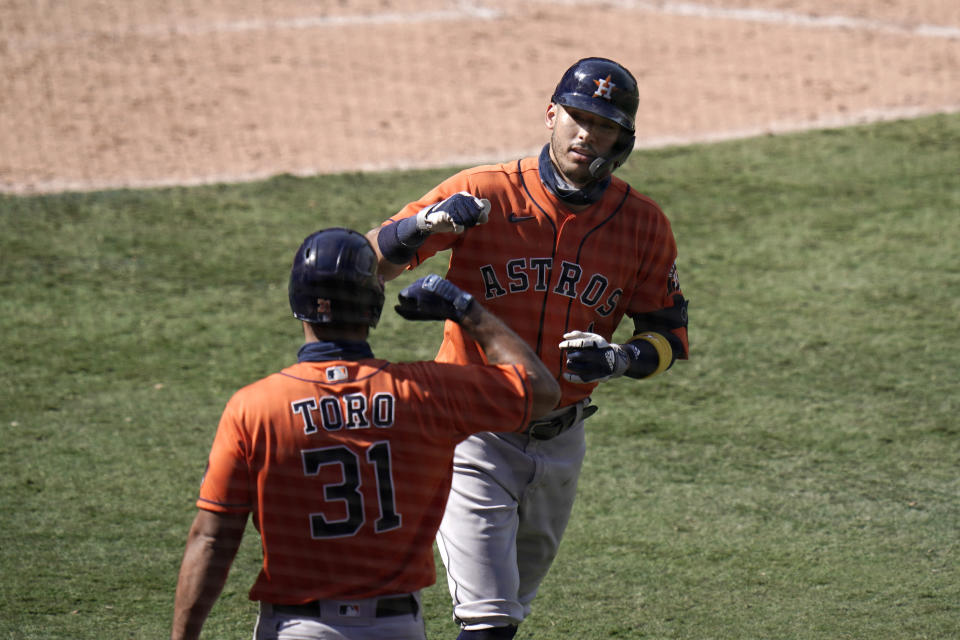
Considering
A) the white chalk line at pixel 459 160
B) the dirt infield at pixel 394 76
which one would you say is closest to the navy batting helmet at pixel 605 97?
the white chalk line at pixel 459 160

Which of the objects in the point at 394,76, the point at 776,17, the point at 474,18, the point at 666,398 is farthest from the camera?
the point at 474,18

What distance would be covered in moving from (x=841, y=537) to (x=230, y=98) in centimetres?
749

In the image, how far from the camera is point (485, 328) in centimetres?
267

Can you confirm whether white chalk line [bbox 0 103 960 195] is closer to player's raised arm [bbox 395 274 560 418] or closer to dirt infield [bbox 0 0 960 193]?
dirt infield [bbox 0 0 960 193]

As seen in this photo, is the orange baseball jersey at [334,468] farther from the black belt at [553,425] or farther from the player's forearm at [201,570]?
the black belt at [553,425]

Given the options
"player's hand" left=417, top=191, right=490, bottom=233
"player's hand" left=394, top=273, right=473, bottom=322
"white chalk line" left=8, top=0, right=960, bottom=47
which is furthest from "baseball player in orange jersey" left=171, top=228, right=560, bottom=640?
"white chalk line" left=8, top=0, right=960, bottom=47

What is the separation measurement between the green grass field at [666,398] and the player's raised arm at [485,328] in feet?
5.50

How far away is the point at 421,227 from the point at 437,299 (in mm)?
497

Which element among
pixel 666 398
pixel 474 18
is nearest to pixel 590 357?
pixel 666 398

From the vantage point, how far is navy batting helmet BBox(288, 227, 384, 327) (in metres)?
2.49

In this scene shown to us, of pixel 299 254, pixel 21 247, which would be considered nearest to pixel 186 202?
pixel 21 247

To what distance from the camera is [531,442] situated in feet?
11.0

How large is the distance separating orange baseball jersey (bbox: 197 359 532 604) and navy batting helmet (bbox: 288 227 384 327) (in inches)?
4.0

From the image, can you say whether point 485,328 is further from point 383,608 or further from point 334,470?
point 383,608
